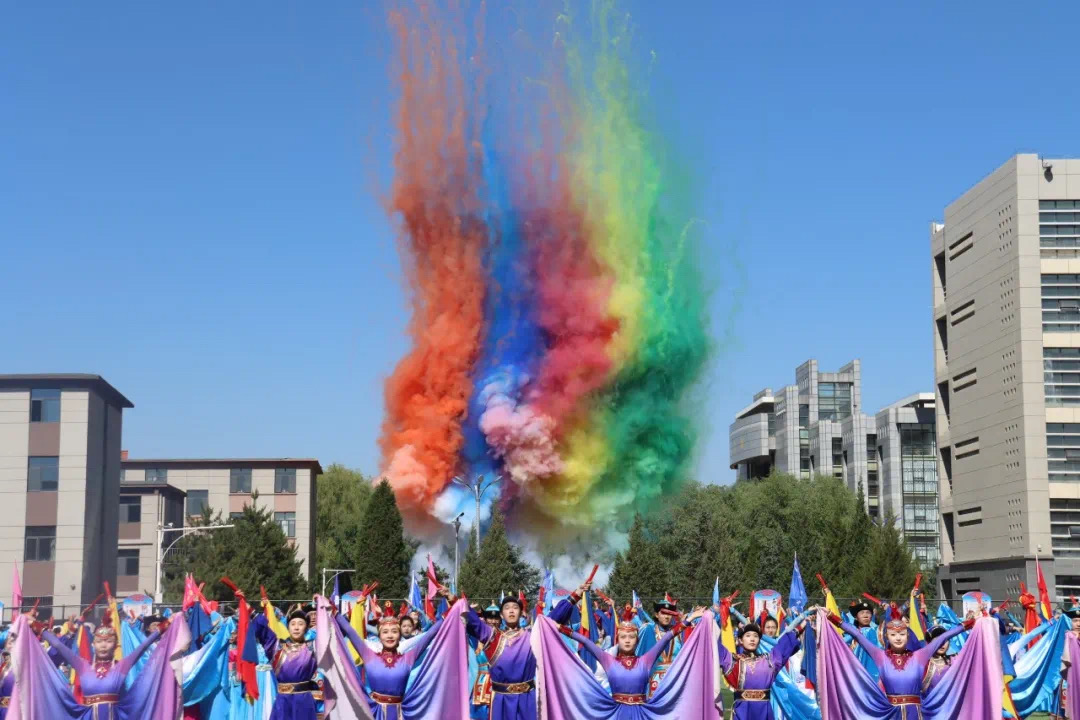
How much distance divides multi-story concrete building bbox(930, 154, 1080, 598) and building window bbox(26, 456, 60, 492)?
144ft

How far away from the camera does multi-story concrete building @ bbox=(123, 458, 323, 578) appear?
286 feet

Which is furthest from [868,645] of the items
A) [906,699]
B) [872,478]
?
[872,478]

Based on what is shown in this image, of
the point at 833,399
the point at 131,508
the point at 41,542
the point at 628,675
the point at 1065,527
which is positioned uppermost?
the point at 833,399

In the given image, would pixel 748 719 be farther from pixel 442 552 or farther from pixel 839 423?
pixel 839 423

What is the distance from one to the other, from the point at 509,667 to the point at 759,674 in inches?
115

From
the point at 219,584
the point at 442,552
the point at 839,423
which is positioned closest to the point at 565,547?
the point at 442,552

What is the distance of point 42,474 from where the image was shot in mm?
61562

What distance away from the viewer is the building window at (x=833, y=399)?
5595 inches

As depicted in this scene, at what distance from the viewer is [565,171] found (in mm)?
72312

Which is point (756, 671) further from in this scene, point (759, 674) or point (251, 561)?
point (251, 561)

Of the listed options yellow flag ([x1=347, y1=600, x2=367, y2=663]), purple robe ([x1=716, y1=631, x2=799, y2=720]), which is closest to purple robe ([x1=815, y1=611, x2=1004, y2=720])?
purple robe ([x1=716, y1=631, x2=799, y2=720])

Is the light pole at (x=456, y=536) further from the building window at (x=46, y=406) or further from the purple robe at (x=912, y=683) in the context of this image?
the purple robe at (x=912, y=683)

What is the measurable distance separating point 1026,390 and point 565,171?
25.7 meters

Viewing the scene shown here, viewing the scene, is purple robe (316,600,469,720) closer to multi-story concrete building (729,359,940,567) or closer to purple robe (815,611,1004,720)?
purple robe (815,611,1004,720)
